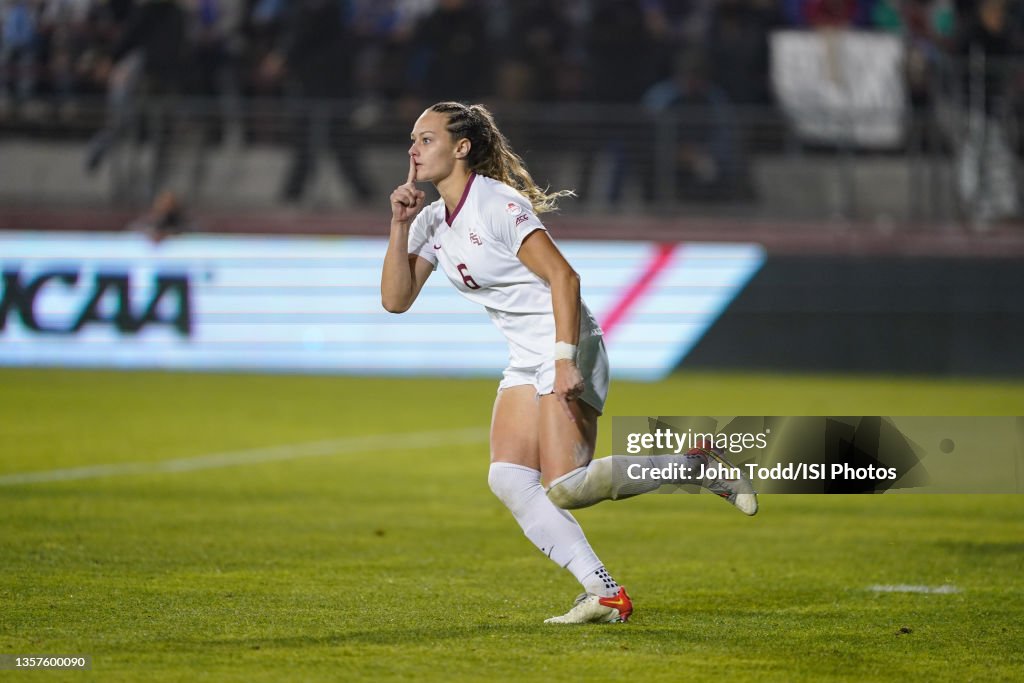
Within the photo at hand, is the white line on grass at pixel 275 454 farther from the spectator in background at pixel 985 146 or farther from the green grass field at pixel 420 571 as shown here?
the spectator in background at pixel 985 146

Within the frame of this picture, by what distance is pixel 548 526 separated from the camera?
5691mm

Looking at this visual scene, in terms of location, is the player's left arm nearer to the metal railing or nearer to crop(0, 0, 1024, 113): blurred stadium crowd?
the metal railing

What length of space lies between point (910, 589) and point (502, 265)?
243 centimetres

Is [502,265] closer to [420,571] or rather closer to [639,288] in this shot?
[420,571]

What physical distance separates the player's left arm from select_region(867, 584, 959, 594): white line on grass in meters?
2.02

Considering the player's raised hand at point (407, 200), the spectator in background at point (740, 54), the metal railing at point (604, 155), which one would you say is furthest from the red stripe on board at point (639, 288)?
the player's raised hand at point (407, 200)

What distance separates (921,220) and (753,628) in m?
13.0

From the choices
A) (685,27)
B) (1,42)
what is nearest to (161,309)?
(1,42)

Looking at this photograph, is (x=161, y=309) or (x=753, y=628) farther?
(x=161, y=309)

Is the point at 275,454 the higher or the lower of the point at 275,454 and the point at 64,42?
the lower

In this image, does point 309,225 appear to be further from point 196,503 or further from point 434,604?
point 434,604

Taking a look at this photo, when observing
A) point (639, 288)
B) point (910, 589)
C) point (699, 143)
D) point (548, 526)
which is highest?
point (699, 143)

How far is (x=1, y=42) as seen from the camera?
60.6 feet

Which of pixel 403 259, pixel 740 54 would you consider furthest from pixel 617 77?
pixel 403 259
